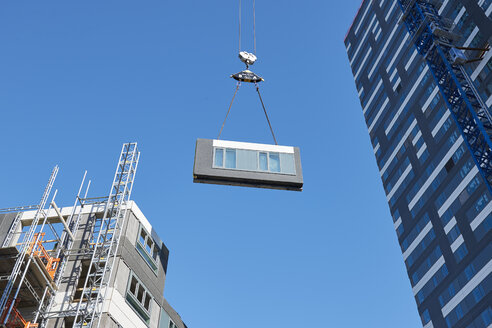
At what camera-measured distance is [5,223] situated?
3231 cm

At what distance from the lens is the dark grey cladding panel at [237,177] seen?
85.2ft

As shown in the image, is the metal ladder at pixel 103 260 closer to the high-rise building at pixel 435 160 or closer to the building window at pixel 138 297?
the building window at pixel 138 297

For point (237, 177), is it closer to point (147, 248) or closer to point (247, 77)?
point (247, 77)

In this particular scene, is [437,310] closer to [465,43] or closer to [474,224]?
[474,224]

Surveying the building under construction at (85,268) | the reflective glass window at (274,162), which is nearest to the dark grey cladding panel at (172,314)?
the building under construction at (85,268)

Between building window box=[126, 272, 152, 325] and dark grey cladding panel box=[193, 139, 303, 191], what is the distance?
28.2 ft

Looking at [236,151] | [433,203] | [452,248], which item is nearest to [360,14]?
[433,203]

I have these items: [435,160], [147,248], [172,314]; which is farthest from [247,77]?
[435,160]

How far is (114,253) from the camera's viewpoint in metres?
29.5

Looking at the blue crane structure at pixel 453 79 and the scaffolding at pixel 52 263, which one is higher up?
the blue crane structure at pixel 453 79

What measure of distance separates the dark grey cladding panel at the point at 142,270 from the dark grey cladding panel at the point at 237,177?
754 cm

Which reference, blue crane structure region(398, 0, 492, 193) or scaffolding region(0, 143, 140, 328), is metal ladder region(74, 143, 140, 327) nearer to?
scaffolding region(0, 143, 140, 328)

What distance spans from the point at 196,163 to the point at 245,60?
9.94m

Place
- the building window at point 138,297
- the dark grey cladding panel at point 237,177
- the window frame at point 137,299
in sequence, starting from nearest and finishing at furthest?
1. the dark grey cladding panel at point 237,177
2. the window frame at point 137,299
3. the building window at point 138,297
